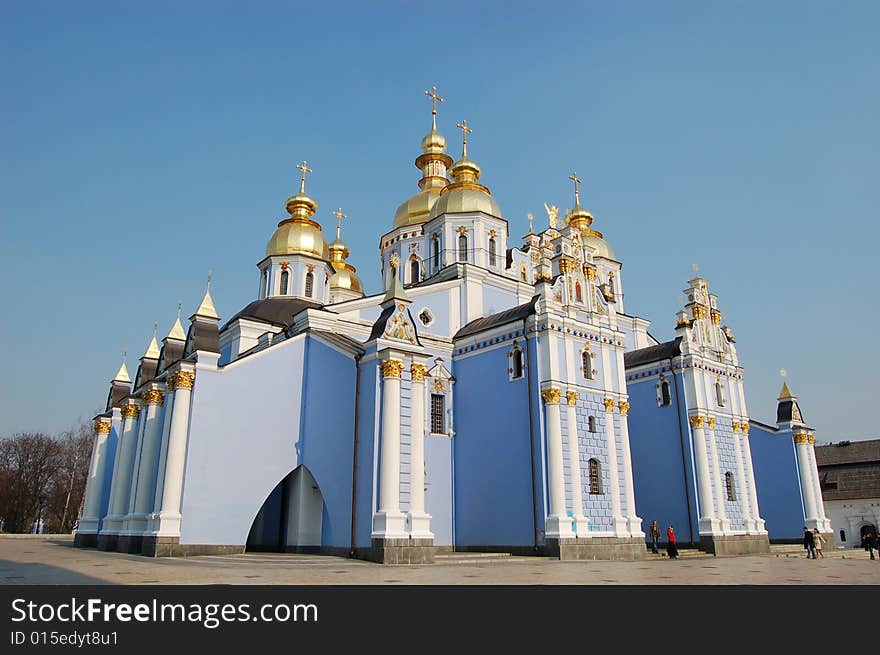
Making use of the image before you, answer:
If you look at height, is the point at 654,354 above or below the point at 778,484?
above

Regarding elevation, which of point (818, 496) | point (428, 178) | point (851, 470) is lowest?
point (818, 496)

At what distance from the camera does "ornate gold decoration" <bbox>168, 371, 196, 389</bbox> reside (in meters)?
18.3

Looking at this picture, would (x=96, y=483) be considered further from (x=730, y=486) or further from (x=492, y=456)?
(x=730, y=486)

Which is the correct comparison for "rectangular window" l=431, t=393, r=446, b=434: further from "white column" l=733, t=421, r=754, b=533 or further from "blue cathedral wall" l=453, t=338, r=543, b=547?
"white column" l=733, t=421, r=754, b=533

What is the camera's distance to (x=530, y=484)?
68.4 ft

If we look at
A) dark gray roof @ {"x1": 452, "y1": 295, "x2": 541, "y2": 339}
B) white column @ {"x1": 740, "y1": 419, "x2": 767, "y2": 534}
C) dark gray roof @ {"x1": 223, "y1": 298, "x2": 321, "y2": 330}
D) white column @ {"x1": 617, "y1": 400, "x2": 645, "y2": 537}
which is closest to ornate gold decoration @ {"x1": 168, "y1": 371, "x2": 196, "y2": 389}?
dark gray roof @ {"x1": 223, "y1": 298, "x2": 321, "y2": 330}

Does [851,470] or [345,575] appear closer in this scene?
[345,575]

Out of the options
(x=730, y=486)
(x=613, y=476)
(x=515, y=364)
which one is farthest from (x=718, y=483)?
(x=515, y=364)

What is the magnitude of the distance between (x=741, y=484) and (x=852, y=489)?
17.3 m

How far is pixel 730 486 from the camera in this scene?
26188 mm
